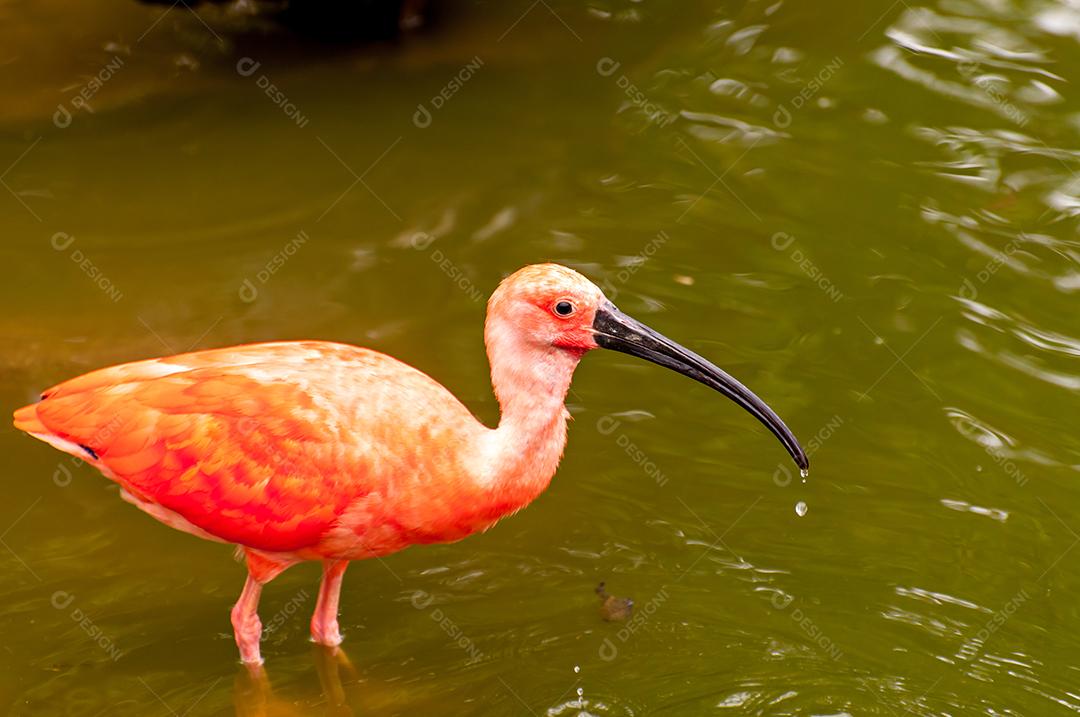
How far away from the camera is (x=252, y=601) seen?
621cm

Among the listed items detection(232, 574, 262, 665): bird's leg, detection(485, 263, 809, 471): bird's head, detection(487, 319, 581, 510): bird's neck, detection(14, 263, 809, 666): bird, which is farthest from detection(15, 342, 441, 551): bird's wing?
detection(485, 263, 809, 471): bird's head

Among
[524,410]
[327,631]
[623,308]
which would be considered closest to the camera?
[524,410]

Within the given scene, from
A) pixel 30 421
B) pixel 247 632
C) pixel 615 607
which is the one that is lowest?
pixel 615 607

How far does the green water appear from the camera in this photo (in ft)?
20.9

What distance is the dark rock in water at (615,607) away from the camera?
6.52 m

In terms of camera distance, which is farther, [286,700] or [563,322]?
[286,700]

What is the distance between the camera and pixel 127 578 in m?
6.75

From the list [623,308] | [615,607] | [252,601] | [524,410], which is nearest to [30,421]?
[252,601]

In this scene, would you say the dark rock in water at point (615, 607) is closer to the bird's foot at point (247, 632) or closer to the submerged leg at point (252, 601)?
the submerged leg at point (252, 601)

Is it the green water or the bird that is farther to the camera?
the green water

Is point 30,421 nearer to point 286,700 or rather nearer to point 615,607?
point 286,700

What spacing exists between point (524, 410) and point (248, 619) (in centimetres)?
153

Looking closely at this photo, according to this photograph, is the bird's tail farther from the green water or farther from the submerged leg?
the submerged leg

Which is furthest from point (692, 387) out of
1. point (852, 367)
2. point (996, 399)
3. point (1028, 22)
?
point (1028, 22)
